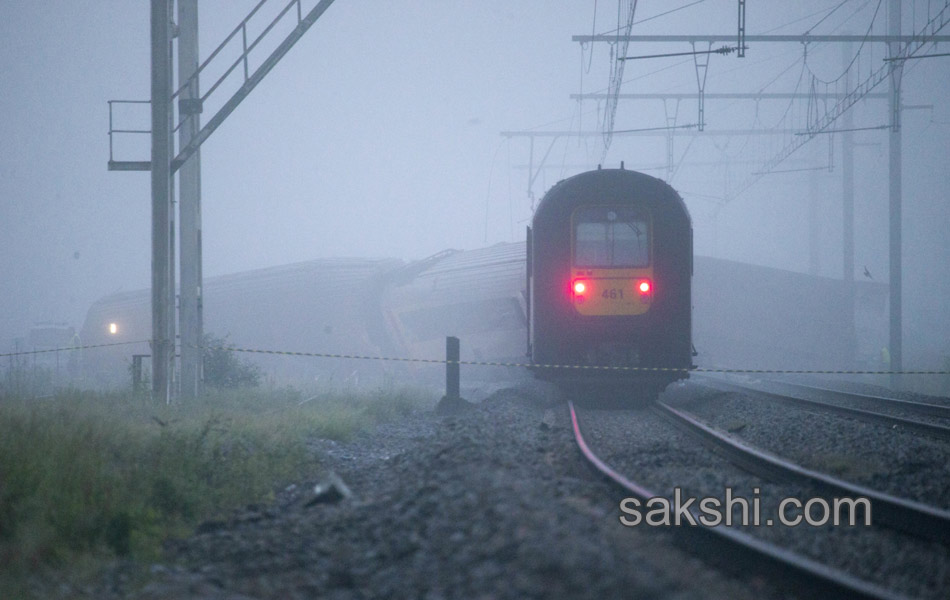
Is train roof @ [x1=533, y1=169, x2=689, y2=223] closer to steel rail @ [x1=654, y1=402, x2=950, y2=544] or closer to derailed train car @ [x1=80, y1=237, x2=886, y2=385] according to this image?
steel rail @ [x1=654, y1=402, x2=950, y2=544]

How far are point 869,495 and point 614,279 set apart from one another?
7190mm

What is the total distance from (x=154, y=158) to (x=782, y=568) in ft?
34.5

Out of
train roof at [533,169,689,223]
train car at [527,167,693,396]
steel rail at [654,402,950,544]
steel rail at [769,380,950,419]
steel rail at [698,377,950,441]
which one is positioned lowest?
steel rail at [769,380,950,419]

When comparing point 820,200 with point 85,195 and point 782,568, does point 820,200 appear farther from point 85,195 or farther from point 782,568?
point 85,195

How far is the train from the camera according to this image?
12422 mm

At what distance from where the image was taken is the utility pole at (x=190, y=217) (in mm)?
12883

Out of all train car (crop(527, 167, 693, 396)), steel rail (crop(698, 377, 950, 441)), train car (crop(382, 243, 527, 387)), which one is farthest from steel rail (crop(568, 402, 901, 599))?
train car (crop(382, 243, 527, 387))

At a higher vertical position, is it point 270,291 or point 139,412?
point 270,291

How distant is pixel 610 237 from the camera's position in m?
12.6

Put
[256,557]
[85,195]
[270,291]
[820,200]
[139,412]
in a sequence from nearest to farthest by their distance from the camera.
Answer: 1. [256,557]
2. [139,412]
3. [270,291]
4. [820,200]
5. [85,195]

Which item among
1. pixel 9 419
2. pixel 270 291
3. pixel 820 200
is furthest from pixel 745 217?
pixel 9 419

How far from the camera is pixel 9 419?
746 cm

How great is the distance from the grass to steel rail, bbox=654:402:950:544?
4.27 metres

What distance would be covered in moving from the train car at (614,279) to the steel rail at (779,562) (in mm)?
7066
